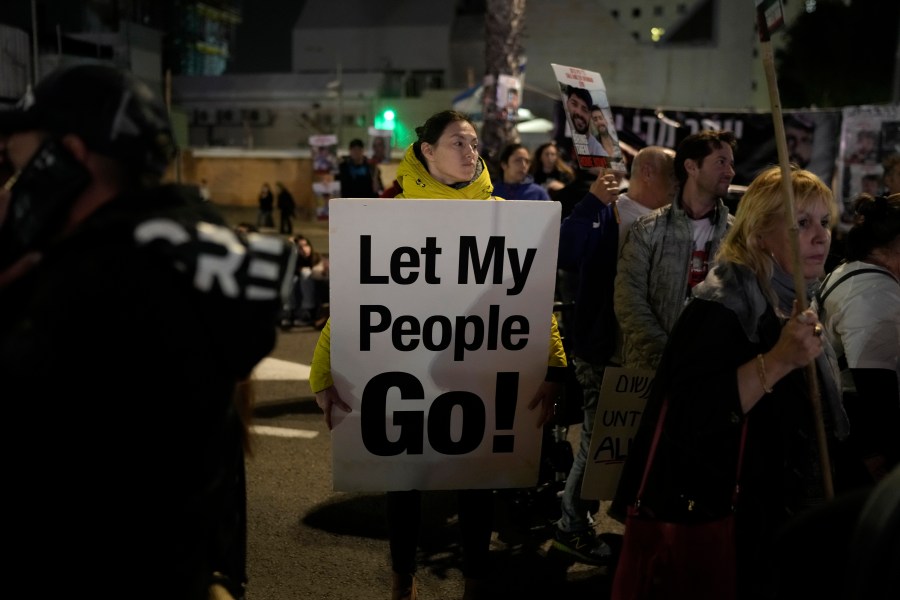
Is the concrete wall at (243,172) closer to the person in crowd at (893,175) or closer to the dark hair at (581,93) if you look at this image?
the person in crowd at (893,175)

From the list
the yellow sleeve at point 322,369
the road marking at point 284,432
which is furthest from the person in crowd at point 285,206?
the yellow sleeve at point 322,369

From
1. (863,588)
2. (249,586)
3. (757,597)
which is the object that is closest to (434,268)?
(757,597)

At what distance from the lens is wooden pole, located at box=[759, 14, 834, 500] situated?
2371mm

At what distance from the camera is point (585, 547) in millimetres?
4375

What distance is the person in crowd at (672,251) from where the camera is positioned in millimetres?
4012

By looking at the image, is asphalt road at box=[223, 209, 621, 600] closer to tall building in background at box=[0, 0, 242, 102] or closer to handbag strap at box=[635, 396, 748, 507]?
handbag strap at box=[635, 396, 748, 507]

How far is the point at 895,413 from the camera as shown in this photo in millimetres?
2980

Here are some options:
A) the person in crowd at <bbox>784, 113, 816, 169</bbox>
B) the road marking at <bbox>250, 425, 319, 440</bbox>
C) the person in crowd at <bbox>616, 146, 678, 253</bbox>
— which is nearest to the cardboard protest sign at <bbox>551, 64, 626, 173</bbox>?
the person in crowd at <bbox>616, 146, 678, 253</bbox>

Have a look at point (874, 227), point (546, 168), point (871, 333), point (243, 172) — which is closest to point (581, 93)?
point (874, 227)

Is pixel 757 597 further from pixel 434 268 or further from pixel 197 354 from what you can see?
pixel 197 354

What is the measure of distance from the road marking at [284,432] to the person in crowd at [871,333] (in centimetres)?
417

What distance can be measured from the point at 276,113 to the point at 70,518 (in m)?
49.3

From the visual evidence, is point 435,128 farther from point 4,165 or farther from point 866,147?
point 866,147

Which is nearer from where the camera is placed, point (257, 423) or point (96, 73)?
point (96, 73)
